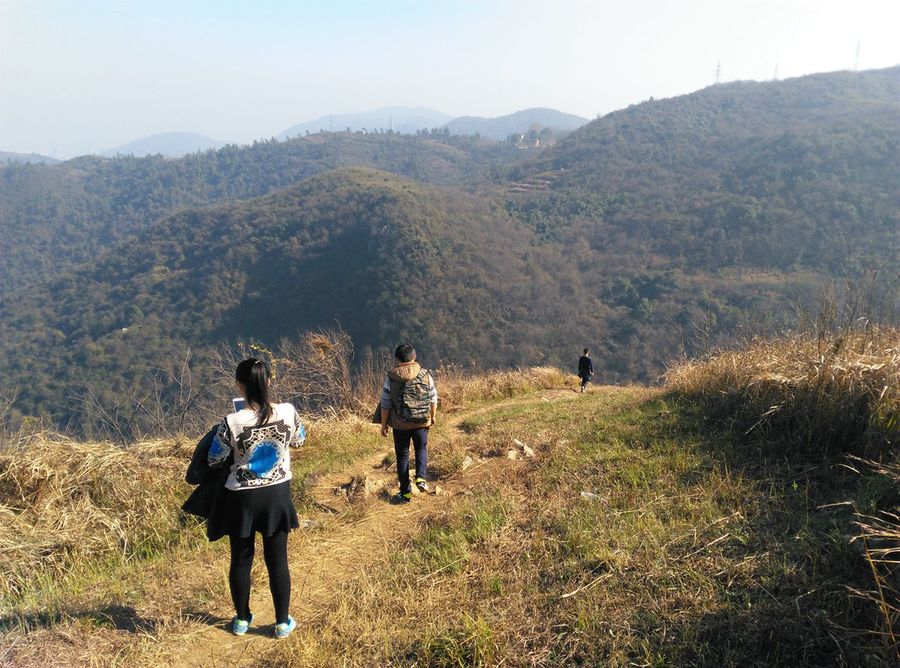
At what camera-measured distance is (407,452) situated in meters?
4.41

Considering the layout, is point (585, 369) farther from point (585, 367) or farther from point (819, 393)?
point (819, 393)

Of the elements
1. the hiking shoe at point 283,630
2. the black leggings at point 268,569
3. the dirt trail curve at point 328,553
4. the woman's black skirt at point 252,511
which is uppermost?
the woman's black skirt at point 252,511

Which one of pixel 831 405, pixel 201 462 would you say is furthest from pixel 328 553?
pixel 831 405

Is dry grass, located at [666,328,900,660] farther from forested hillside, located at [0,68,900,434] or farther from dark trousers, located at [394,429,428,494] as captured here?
forested hillside, located at [0,68,900,434]

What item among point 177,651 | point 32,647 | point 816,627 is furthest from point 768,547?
point 32,647

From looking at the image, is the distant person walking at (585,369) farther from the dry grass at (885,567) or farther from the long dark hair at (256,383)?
the long dark hair at (256,383)

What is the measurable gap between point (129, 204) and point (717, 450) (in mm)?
142764

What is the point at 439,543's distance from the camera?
3504 millimetres

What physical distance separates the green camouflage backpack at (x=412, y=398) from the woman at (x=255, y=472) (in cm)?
156

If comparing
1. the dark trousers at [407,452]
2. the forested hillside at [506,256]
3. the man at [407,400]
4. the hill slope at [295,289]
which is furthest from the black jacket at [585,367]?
the hill slope at [295,289]

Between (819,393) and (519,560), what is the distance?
10.2ft

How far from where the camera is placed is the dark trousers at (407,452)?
434 cm

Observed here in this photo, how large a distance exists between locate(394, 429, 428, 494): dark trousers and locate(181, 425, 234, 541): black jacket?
6.18ft

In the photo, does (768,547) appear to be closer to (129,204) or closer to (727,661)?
(727,661)
